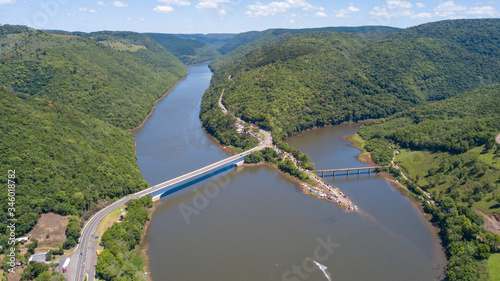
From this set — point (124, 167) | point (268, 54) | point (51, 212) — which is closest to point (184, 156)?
point (124, 167)

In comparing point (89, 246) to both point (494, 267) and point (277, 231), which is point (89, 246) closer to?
point (277, 231)

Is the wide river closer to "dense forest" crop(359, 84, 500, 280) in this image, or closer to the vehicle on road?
"dense forest" crop(359, 84, 500, 280)

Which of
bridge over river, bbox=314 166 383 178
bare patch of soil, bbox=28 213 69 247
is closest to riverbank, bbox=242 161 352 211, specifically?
bridge over river, bbox=314 166 383 178

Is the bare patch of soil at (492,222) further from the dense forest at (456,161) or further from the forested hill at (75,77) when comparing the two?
the forested hill at (75,77)

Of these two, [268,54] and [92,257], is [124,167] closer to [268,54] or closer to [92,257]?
[92,257]

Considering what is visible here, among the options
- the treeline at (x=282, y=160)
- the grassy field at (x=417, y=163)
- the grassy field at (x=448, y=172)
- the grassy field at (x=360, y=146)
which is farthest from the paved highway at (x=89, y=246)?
the grassy field at (x=448, y=172)

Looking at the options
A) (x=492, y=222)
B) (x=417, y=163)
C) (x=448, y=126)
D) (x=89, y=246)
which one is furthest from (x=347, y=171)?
(x=89, y=246)
